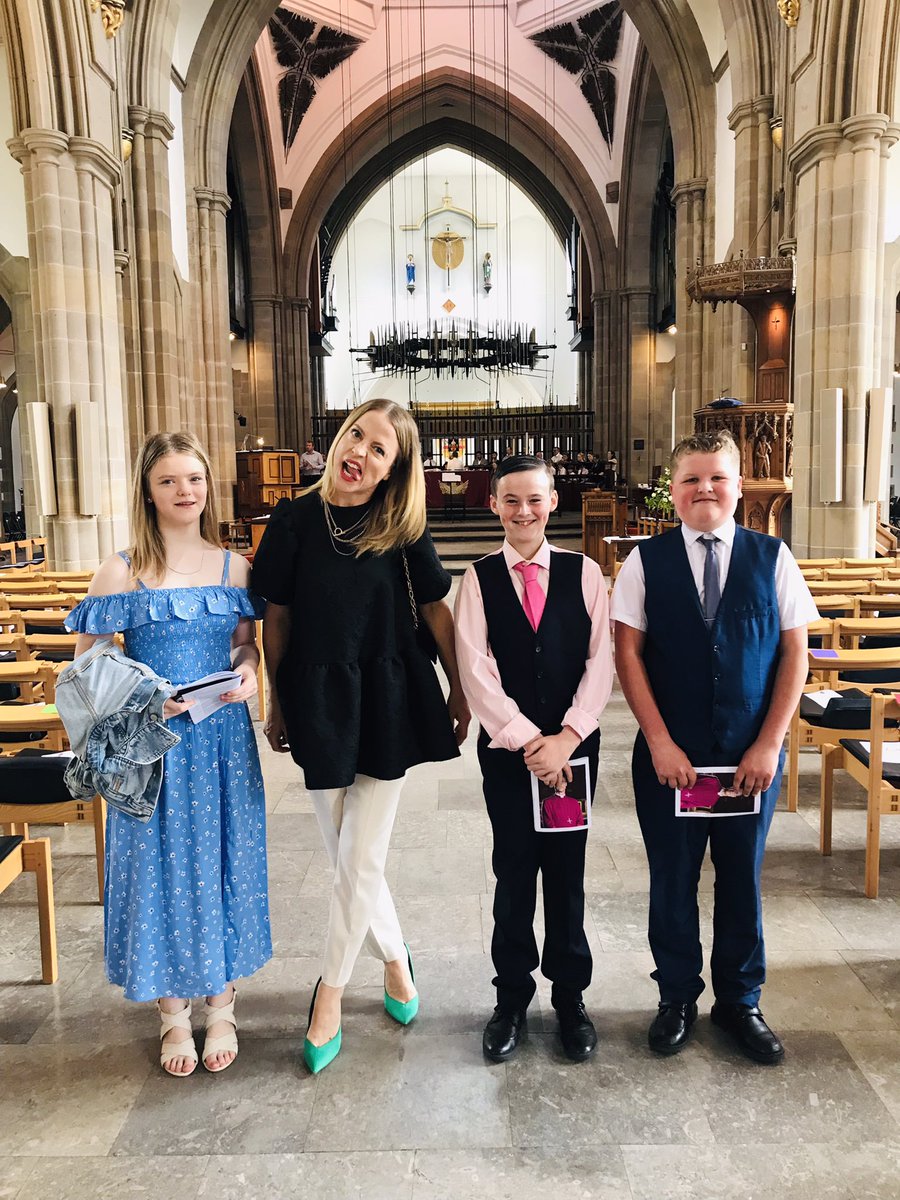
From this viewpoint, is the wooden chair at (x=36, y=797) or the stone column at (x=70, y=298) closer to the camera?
the wooden chair at (x=36, y=797)

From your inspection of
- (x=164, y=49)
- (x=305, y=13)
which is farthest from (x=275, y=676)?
(x=305, y=13)

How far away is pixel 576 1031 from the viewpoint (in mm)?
2451

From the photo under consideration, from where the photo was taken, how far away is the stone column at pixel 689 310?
48.5ft

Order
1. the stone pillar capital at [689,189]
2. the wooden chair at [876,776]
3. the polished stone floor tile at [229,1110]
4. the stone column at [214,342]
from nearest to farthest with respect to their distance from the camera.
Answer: the polished stone floor tile at [229,1110], the wooden chair at [876,776], the stone pillar capital at [689,189], the stone column at [214,342]

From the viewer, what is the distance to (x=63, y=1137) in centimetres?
218

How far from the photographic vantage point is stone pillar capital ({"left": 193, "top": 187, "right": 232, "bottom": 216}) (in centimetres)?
1510

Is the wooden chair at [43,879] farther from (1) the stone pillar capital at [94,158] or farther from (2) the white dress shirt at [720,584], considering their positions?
(1) the stone pillar capital at [94,158]

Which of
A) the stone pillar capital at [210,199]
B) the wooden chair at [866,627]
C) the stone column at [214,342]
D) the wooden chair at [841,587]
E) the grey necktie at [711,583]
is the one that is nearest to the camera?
the grey necktie at [711,583]

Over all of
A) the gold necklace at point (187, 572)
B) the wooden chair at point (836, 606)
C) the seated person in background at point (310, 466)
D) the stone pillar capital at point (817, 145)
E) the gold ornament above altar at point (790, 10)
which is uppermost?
the gold ornament above altar at point (790, 10)

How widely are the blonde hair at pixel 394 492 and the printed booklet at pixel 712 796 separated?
38.1 inches

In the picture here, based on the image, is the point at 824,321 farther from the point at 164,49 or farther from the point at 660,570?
the point at 164,49

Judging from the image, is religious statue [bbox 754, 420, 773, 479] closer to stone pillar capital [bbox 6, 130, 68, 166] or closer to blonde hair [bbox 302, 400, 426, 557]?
stone pillar capital [bbox 6, 130, 68, 166]

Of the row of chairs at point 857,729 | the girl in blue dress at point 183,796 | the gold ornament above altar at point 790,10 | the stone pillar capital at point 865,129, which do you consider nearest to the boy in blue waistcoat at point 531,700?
the girl in blue dress at point 183,796

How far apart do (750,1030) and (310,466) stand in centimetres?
1689
